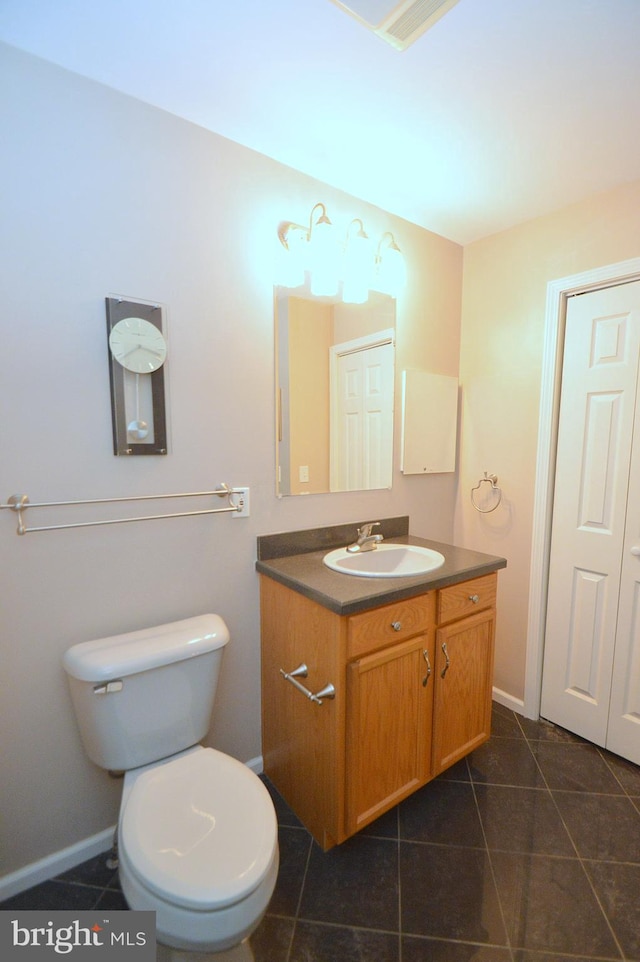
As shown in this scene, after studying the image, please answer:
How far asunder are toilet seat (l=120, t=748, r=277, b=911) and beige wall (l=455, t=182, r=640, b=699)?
4.94 ft

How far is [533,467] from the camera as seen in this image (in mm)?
1950

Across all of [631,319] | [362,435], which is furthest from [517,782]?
[631,319]

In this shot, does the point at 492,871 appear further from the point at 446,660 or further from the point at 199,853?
the point at 199,853

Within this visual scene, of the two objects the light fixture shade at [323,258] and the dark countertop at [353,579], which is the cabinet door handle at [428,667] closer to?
the dark countertop at [353,579]

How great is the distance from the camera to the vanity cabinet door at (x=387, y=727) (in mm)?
1273

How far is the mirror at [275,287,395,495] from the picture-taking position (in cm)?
Answer: 161

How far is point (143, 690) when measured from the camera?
3.87 ft

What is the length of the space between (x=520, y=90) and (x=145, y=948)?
2.36 metres

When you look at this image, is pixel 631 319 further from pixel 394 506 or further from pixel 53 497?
pixel 53 497

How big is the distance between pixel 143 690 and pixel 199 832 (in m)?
0.38

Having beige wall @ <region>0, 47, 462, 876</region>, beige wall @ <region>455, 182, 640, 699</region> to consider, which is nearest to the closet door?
beige wall @ <region>455, 182, 640, 699</region>

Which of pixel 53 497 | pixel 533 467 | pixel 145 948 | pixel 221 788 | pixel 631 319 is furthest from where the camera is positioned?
pixel 533 467

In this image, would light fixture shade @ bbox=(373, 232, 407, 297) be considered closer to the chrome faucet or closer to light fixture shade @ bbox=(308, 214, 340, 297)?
light fixture shade @ bbox=(308, 214, 340, 297)

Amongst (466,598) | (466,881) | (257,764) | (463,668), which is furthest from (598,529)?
(257,764)
